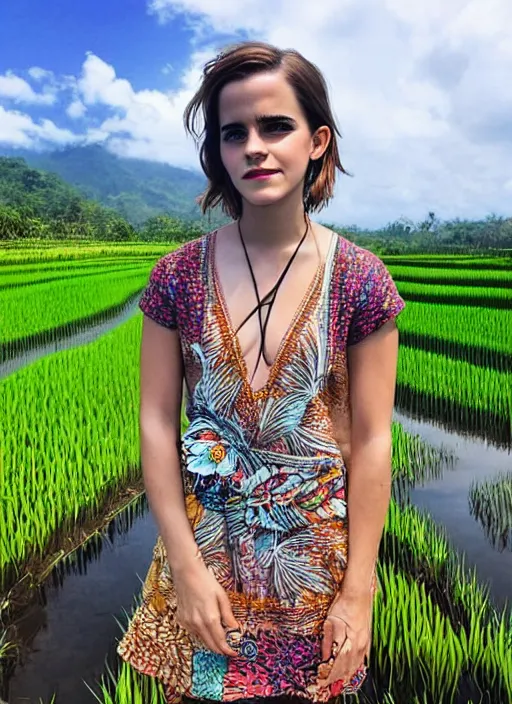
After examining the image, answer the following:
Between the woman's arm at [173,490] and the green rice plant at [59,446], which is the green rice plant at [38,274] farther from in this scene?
the woman's arm at [173,490]

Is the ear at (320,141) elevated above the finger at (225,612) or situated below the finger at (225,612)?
above

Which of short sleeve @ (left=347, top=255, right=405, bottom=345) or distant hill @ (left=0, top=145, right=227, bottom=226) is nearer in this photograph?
short sleeve @ (left=347, top=255, right=405, bottom=345)

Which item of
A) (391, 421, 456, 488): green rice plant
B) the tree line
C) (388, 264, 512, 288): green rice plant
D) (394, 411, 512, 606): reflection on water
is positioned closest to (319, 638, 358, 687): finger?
(394, 411, 512, 606): reflection on water

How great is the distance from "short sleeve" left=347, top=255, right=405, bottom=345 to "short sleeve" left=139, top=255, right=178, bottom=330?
26 cm

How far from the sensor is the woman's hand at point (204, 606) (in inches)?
37.4

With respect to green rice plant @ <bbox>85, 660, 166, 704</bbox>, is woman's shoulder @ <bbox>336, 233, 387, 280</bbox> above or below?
above

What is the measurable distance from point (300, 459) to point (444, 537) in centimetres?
220

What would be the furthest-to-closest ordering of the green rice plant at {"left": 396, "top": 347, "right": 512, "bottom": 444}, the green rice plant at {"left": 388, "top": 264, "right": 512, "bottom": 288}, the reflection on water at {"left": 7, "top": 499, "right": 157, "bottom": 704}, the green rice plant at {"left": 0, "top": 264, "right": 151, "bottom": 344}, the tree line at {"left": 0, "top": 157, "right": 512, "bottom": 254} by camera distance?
the tree line at {"left": 0, "top": 157, "right": 512, "bottom": 254}
the green rice plant at {"left": 388, "top": 264, "right": 512, "bottom": 288}
the green rice plant at {"left": 0, "top": 264, "right": 151, "bottom": 344}
the green rice plant at {"left": 396, "top": 347, "right": 512, "bottom": 444}
the reflection on water at {"left": 7, "top": 499, "right": 157, "bottom": 704}

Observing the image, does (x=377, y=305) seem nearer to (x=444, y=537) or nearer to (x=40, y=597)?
(x=40, y=597)

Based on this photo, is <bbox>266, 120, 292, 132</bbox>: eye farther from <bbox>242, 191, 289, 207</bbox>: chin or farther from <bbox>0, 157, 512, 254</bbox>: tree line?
<bbox>0, 157, 512, 254</bbox>: tree line

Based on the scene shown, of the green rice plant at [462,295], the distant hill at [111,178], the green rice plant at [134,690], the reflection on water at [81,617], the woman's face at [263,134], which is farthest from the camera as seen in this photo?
the distant hill at [111,178]

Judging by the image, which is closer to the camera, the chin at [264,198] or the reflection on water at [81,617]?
the chin at [264,198]

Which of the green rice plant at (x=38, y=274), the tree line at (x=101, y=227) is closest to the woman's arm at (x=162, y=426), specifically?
the green rice plant at (x=38, y=274)

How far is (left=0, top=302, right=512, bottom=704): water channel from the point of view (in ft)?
6.62
